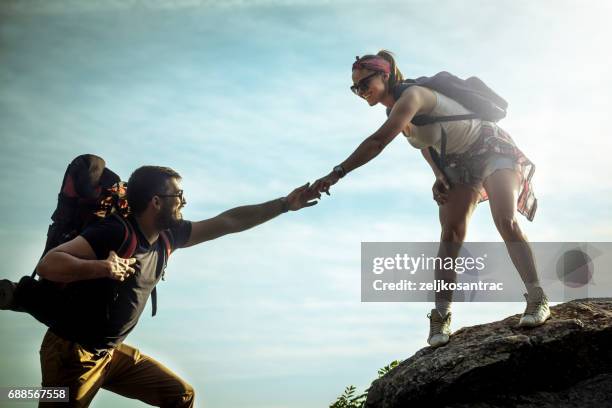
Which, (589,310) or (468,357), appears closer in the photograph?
(468,357)

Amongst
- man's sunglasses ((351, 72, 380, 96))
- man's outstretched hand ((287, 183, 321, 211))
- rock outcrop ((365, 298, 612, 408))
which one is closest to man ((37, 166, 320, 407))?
man's outstretched hand ((287, 183, 321, 211))

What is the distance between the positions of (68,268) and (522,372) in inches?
184

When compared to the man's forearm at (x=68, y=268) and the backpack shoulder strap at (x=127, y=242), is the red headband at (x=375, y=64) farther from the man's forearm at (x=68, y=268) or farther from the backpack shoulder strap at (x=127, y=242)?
the man's forearm at (x=68, y=268)

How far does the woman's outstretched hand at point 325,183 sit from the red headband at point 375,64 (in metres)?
1.28

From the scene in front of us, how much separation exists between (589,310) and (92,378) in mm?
5554

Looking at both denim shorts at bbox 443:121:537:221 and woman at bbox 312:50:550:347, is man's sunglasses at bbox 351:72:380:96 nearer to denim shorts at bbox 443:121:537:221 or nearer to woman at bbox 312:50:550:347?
woman at bbox 312:50:550:347

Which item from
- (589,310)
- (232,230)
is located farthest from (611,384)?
(232,230)

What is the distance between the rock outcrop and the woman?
0.31 metres

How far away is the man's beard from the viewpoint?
23.4ft

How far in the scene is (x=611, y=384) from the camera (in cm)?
675

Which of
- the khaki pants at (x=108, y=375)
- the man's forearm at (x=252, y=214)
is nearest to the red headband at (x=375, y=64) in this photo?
the man's forearm at (x=252, y=214)

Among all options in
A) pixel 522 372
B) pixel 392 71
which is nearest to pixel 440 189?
pixel 392 71

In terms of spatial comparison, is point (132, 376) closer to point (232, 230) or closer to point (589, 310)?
point (232, 230)

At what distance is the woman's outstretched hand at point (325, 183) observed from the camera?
7.67m
